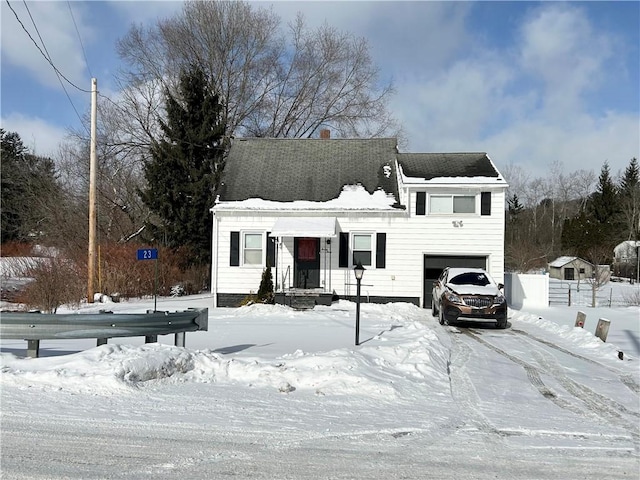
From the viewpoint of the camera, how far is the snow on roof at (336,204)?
A: 69.6 feet

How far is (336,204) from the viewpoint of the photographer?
21.5m

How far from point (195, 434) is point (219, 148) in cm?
2645

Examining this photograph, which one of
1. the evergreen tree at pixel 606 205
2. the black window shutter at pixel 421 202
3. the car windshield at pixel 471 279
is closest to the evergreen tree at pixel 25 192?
the black window shutter at pixel 421 202

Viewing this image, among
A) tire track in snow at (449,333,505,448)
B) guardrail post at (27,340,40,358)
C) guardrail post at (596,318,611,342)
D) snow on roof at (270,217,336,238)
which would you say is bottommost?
tire track in snow at (449,333,505,448)

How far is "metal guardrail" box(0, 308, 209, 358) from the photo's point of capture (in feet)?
24.9

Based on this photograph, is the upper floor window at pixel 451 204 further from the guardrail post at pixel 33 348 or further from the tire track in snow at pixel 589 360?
the guardrail post at pixel 33 348

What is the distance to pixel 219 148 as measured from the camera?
30641 millimetres

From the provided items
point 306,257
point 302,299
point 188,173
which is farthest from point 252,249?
point 188,173

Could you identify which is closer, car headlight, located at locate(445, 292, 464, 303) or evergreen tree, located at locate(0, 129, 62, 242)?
car headlight, located at locate(445, 292, 464, 303)

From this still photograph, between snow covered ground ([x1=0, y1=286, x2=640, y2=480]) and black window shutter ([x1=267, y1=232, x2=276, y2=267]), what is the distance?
1041 cm

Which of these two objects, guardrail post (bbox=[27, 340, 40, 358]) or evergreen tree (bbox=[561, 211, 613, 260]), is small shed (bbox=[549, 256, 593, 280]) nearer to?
evergreen tree (bbox=[561, 211, 613, 260])

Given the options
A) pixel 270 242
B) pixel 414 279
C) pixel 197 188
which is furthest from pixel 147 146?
pixel 414 279

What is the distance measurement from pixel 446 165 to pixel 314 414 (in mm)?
17953

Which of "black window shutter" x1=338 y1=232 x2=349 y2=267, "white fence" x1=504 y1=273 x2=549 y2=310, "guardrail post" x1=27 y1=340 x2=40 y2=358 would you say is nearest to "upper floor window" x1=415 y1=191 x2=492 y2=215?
"black window shutter" x1=338 y1=232 x2=349 y2=267
